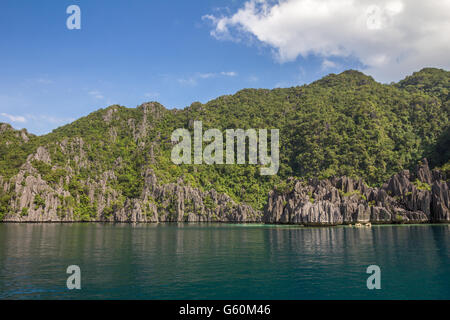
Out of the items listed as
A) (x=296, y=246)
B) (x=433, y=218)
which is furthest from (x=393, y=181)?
(x=296, y=246)

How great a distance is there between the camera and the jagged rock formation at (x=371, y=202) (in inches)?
5615

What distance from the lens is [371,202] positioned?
157375mm

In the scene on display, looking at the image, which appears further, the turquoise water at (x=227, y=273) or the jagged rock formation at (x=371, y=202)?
the jagged rock formation at (x=371, y=202)

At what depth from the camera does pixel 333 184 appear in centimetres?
17638

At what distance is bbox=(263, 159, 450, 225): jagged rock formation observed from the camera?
143 metres

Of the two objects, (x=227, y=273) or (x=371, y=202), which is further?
(x=371, y=202)

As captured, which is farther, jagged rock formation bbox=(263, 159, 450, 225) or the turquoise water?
jagged rock formation bbox=(263, 159, 450, 225)

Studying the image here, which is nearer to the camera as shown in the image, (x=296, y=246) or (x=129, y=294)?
(x=129, y=294)

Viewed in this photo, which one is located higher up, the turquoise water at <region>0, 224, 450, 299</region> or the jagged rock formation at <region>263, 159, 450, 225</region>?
the jagged rock formation at <region>263, 159, 450, 225</region>

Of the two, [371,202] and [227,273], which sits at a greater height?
[371,202]

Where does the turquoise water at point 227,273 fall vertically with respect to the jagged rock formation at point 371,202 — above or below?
below
